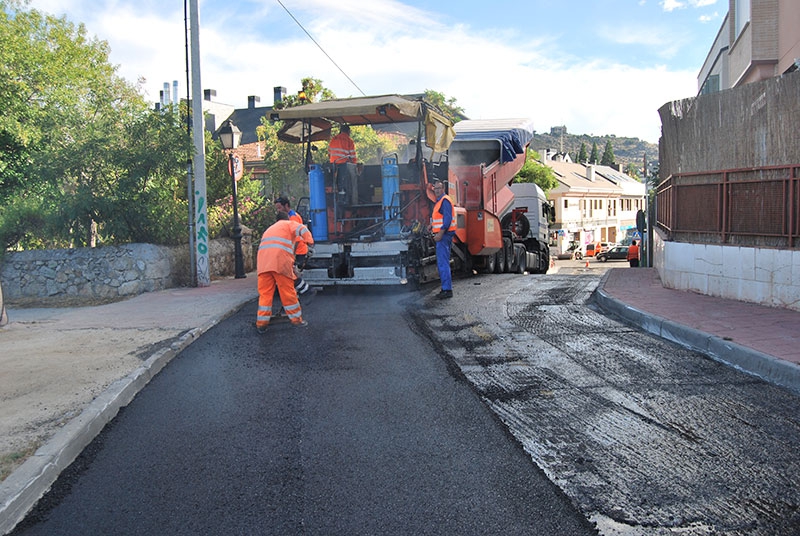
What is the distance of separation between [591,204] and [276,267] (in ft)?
212

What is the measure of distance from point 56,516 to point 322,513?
1342 millimetres

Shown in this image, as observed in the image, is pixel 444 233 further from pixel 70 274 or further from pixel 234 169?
pixel 70 274

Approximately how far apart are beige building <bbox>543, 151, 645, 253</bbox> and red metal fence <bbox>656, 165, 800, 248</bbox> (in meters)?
45.0

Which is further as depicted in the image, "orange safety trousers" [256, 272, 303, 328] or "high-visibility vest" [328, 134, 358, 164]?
"high-visibility vest" [328, 134, 358, 164]

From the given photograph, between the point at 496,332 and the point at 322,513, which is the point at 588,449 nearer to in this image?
the point at 322,513

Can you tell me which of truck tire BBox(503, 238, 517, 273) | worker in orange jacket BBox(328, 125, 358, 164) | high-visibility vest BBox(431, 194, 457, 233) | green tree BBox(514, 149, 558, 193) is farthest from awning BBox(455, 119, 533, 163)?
green tree BBox(514, 149, 558, 193)

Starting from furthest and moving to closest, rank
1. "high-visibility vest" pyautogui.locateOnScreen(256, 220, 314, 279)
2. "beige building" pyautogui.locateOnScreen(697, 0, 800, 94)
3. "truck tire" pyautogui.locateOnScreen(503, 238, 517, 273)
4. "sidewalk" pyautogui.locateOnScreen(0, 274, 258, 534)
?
1. "truck tire" pyautogui.locateOnScreen(503, 238, 517, 273)
2. "beige building" pyautogui.locateOnScreen(697, 0, 800, 94)
3. "high-visibility vest" pyautogui.locateOnScreen(256, 220, 314, 279)
4. "sidewalk" pyautogui.locateOnScreen(0, 274, 258, 534)

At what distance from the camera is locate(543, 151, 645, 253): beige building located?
61.3m

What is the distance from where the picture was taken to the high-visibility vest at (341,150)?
1162 cm

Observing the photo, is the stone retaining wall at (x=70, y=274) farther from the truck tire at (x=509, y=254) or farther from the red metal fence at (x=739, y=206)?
the red metal fence at (x=739, y=206)

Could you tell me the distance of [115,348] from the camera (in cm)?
713

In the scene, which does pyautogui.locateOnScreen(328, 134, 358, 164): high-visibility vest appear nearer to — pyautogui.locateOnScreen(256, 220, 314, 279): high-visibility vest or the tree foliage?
the tree foliage

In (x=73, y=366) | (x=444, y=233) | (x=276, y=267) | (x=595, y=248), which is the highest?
(x=444, y=233)

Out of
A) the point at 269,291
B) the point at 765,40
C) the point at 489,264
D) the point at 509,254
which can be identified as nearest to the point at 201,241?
the point at 269,291
